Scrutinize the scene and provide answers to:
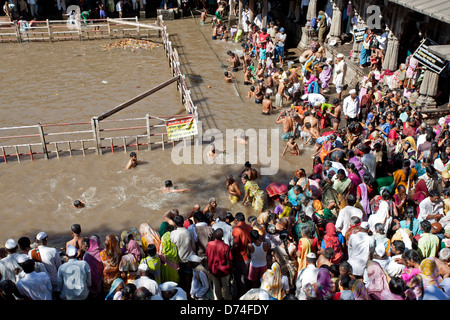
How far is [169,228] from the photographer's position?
293 inches

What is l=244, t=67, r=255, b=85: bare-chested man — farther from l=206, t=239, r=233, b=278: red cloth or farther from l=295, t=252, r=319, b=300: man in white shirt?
l=295, t=252, r=319, b=300: man in white shirt

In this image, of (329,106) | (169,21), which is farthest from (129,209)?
(169,21)

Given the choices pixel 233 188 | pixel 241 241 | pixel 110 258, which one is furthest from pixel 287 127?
pixel 110 258

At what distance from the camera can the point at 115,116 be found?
49.6 ft

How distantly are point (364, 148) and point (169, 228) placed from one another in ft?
16.1

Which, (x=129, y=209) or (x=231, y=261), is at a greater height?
(x=231, y=261)

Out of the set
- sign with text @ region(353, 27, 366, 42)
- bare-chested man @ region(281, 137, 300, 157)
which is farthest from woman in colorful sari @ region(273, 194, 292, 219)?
sign with text @ region(353, 27, 366, 42)

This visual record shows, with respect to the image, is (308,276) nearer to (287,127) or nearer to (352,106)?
(287,127)

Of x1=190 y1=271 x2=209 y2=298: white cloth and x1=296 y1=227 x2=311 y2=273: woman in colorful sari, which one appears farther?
x1=296 y1=227 x2=311 y2=273: woman in colorful sari

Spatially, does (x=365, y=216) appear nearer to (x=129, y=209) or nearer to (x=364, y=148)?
(x=364, y=148)

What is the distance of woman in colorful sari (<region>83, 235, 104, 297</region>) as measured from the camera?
686 cm

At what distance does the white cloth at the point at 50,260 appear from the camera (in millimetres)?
6758

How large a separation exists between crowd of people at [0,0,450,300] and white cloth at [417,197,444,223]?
18 millimetres

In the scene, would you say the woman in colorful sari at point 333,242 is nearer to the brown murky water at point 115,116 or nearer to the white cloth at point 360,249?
the white cloth at point 360,249
